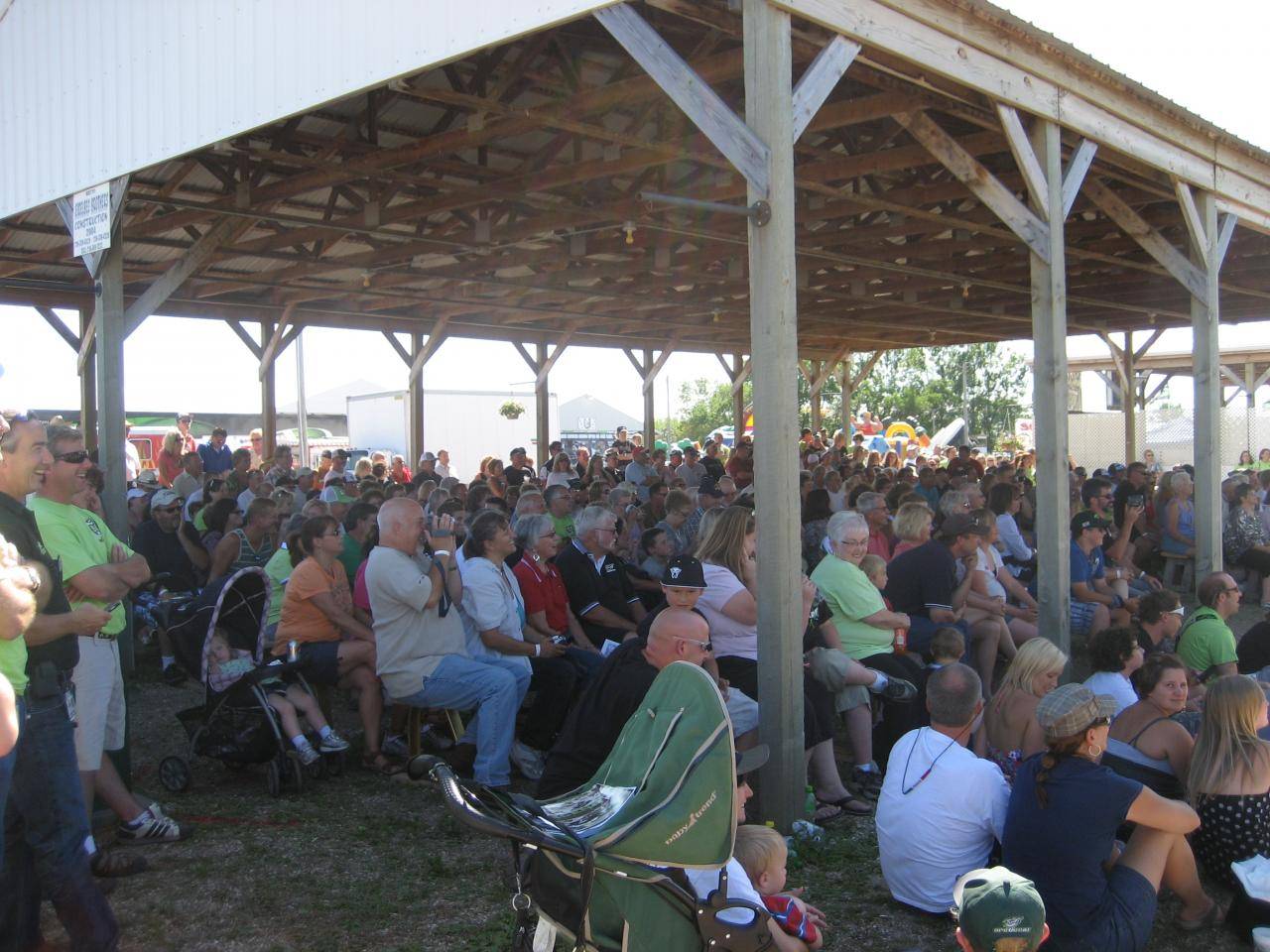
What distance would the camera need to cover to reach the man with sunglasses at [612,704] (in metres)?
3.61

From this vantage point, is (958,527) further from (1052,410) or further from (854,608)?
(854,608)

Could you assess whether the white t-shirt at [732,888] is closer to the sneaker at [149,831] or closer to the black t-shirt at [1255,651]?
the sneaker at [149,831]

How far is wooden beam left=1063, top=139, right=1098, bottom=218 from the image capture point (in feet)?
23.2

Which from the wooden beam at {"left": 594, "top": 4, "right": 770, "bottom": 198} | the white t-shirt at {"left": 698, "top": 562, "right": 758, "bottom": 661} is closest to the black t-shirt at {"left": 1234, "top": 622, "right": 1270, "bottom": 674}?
the white t-shirt at {"left": 698, "top": 562, "right": 758, "bottom": 661}

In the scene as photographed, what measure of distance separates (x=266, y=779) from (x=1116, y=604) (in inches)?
255

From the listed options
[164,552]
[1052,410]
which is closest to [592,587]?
[1052,410]

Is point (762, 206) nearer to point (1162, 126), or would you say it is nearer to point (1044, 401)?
point (1044, 401)

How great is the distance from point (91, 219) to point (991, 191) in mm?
5911

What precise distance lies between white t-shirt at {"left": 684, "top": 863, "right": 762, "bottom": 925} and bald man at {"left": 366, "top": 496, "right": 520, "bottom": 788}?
2290mm

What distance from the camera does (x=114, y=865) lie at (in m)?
4.22

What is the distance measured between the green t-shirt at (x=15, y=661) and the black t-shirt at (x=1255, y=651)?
618cm

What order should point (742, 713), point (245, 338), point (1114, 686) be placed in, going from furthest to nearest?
point (245, 338) → point (1114, 686) → point (742, 713)

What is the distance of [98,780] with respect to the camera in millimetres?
4430

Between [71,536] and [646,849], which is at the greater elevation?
[71,536]
